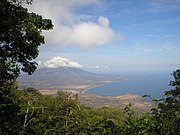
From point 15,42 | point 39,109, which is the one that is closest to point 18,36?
point 15,42

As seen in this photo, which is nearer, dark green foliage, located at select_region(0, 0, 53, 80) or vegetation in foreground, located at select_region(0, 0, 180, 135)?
vegetation in foreground, located at select_region(0, 0, 180, 135)

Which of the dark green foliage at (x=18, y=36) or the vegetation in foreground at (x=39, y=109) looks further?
the dark green foliage at (x=18, y=36)

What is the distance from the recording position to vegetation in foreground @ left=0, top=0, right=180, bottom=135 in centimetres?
347

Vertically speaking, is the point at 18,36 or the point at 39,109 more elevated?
the point at 18,36

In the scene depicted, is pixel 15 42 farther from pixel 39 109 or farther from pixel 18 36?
pixel 39 109

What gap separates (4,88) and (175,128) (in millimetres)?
8074

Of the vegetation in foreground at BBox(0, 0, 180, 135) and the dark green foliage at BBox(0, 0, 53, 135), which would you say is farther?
the dark green foliage at BBox(0, 0, 53, 135)

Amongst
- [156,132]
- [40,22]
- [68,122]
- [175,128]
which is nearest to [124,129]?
[156,132]

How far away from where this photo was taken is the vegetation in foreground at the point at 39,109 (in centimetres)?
347

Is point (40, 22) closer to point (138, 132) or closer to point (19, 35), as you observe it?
point (19, 35)

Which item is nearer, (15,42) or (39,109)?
(39,109)

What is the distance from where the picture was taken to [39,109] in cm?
574

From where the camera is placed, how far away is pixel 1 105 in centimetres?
898

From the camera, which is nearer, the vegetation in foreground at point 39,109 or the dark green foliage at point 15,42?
the vegetation in foreground at point 39,109
